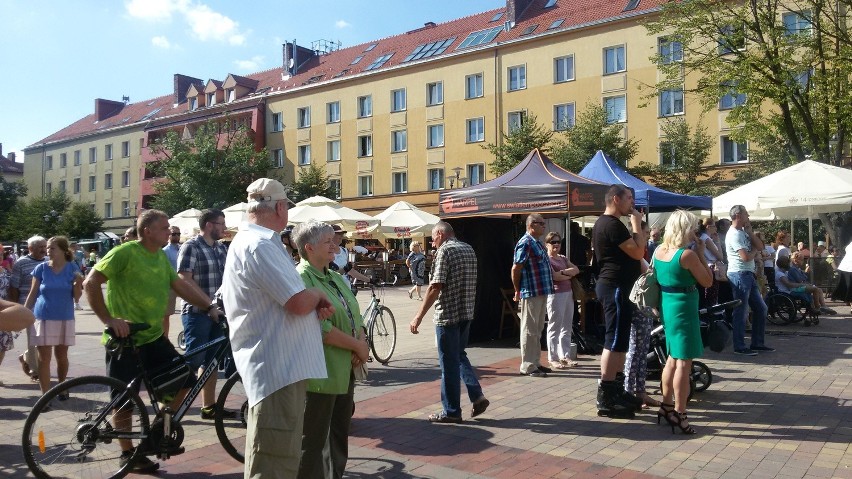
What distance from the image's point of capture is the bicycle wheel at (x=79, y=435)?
4363 millimetres

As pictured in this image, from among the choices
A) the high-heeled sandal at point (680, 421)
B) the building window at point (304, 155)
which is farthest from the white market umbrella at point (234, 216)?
the building window at point (304, 155)

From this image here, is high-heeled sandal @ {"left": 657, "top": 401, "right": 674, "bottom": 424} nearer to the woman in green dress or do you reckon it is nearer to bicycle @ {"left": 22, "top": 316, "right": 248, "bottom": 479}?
the woman in green dress

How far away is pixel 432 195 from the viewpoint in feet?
142

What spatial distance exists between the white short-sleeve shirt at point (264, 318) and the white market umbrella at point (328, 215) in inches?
598

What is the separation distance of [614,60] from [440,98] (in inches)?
430

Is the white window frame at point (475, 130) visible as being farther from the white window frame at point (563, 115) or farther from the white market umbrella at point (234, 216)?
the white market umbrella at point (234, 216)

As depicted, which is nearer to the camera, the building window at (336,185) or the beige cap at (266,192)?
the beige cap at (266,192)

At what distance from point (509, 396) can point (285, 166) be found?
46136 millimetres

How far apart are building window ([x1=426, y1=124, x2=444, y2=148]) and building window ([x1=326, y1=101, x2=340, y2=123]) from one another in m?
7.66

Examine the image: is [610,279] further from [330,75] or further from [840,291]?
[330,75]

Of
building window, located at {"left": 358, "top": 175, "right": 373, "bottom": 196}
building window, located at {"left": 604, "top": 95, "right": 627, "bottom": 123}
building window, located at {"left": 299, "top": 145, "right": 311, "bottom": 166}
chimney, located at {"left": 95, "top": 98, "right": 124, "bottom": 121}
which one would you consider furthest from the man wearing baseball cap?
chimney, located at {"left": 95, "top": 98, "right": 124, "bottom": 121}

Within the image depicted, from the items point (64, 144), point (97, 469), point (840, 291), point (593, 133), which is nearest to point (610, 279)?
→ point (97, 469)

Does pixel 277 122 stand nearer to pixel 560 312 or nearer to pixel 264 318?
pixel 560 312

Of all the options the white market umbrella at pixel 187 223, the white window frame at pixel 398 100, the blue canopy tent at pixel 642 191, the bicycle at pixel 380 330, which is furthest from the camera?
the white window frame at pixel 398 100
